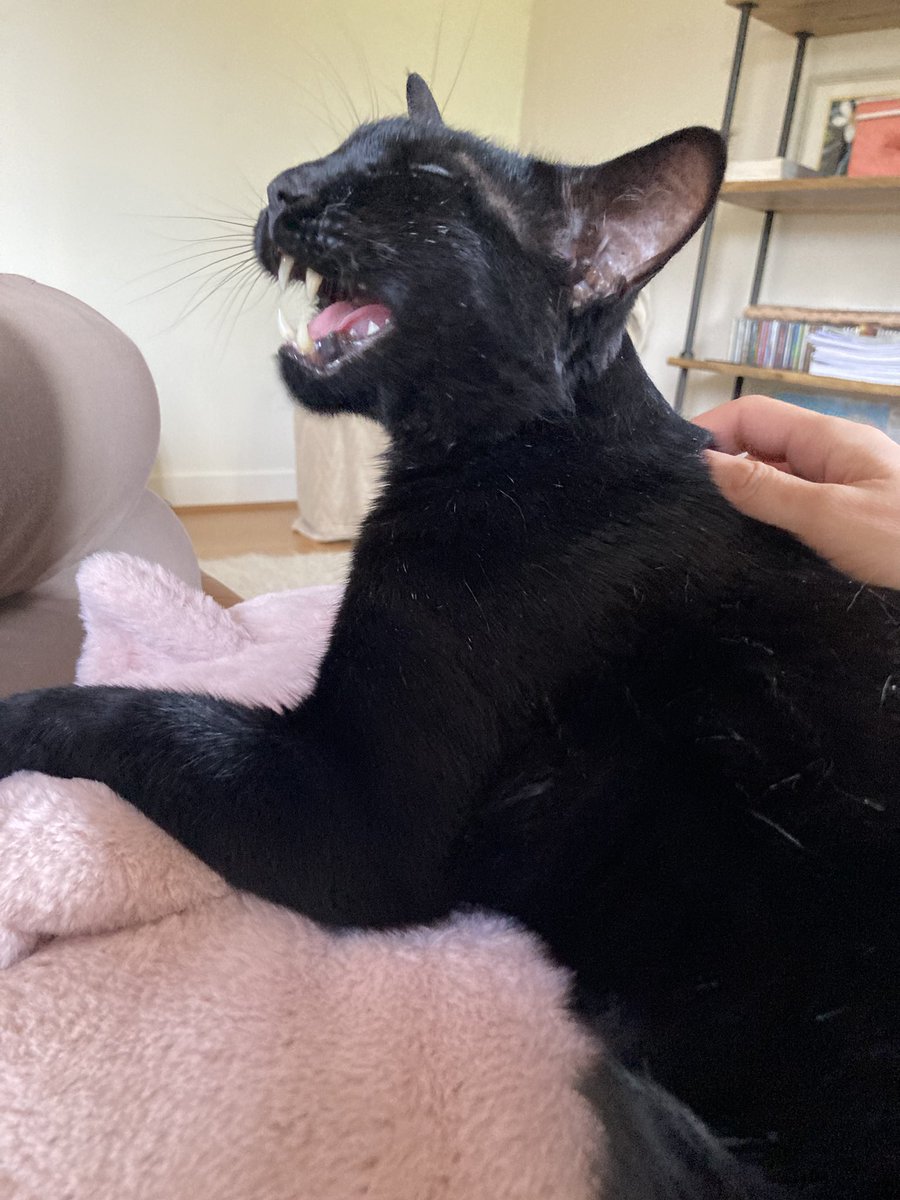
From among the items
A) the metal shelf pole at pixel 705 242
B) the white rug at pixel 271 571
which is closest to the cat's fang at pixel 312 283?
the white rug at pixel 271 571

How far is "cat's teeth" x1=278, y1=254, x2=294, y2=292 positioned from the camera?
2.45ft

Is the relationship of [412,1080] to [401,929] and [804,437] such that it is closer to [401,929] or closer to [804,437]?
[401,929]

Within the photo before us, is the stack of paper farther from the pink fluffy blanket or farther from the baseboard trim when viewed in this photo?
the pink fluffy blanket

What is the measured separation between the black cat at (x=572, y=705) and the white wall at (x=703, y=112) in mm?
2178

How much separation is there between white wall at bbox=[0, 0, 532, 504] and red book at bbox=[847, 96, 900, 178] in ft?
3.98

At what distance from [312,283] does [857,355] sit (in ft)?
6.58

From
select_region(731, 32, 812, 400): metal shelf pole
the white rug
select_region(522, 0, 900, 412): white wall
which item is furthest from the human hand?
select_region(522, 0, 900, 412): white wall

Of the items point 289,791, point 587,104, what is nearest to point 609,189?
point 289,791

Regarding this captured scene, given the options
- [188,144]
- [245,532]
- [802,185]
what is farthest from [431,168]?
[188,144]

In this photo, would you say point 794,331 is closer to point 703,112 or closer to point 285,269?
point 703,112

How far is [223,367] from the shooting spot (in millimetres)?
2945

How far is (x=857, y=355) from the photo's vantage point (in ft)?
7.47

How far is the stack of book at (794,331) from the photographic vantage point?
2279 mm

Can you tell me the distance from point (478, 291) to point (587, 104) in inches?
118
